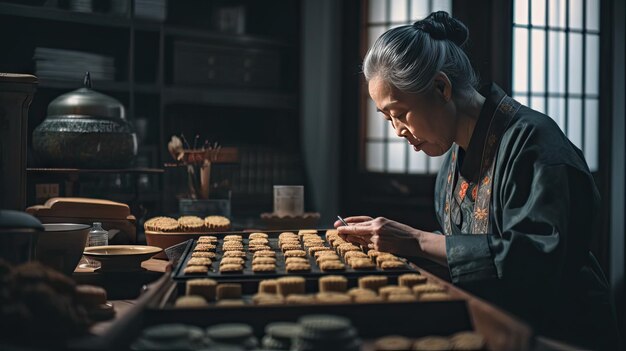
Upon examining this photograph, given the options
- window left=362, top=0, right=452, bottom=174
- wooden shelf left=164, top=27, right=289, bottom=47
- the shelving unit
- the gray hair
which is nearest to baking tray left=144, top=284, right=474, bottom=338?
the gray hair

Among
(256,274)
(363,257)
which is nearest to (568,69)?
(363,257)

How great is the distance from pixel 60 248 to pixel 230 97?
3.48 meters

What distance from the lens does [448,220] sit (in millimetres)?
2375

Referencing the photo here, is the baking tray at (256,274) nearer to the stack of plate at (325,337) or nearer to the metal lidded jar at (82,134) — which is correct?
the stack of plate at (325,337)

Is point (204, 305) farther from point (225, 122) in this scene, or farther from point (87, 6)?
point (225, 122)

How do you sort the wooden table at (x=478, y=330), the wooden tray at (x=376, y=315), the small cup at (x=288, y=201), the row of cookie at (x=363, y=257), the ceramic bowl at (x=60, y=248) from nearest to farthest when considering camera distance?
the wooden table at (x=478, y=330) < the wooden tray at (x=376, y=315) < the row of cookie at (x=363, y=257) < the ceramic bowl at (x=60, y=248) < the small cup at (x=288, y=201)

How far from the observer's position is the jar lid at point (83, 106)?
9.48 feet

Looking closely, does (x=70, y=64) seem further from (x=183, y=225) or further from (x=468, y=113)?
(x=468, y=113)

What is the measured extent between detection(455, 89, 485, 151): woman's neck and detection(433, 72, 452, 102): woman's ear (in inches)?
3.0

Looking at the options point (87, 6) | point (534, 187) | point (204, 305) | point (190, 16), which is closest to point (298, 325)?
point (204, 305)

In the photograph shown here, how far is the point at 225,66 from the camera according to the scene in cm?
524

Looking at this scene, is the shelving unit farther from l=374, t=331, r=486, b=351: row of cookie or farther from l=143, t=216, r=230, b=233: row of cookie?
l=374, t=331, r=486, b=351: row of cookie

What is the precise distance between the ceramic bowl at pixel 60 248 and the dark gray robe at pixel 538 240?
1.00m

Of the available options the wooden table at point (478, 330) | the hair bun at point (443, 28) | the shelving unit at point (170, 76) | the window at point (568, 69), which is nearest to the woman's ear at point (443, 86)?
the hair bun at point (443, 28)
